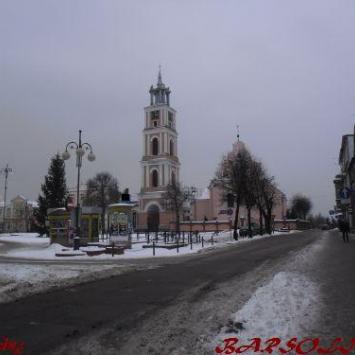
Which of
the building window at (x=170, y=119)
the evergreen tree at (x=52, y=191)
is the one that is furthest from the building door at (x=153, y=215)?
the evergreen tree at (x=52, y=191)

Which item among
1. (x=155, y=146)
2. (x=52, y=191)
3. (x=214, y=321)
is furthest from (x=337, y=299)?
(x=155, y=146)

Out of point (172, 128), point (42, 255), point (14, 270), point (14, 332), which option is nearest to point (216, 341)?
point (14, 332)

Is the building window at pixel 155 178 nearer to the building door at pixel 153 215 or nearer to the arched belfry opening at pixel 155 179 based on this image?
the arched belfry opening at pixel 155 179

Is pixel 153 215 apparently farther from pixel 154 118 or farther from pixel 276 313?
pixel 276 313

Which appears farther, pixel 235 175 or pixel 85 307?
pixel 235 175

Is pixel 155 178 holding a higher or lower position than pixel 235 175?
higher

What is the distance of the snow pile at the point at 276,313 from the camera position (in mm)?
6758

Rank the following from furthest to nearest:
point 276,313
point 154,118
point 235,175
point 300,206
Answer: point 300,206 < point 154,118 < point 235,175 < point 276,313

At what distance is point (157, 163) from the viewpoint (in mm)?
104812

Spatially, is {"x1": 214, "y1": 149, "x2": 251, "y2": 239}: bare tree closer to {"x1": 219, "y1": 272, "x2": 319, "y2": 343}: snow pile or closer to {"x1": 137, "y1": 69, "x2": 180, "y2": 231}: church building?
{"x1": 137, "y1": 69, "x2": 180, "y2": 231}: church building

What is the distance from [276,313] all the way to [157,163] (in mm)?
97275

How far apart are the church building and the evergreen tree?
117 feet

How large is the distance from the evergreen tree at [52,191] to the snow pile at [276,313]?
178ft

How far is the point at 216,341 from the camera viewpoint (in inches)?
249
